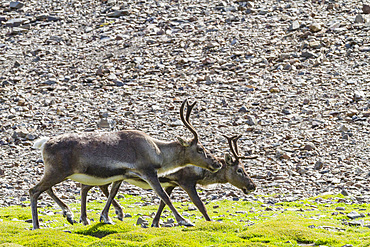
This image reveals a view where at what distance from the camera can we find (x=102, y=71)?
39281 millimetres

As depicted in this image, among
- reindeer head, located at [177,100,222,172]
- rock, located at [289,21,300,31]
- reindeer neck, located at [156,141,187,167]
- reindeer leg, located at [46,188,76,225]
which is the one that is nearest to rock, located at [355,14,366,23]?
rock, located at [289,21,300,31]

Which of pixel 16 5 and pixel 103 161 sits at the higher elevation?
pixel 103 161

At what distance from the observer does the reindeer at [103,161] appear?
1592cm

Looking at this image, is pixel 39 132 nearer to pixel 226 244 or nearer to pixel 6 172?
pixel 6 172

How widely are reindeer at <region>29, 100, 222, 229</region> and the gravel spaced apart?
25.1 feet

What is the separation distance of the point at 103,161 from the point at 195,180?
12.1 feet

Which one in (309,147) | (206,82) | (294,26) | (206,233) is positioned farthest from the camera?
(294,26)

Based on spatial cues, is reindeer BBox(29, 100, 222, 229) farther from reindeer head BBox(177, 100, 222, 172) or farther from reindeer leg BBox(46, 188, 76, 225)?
reindeer head BBox(177, 100, 222, 172)

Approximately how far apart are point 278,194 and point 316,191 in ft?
5.20

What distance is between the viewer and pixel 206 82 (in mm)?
36906

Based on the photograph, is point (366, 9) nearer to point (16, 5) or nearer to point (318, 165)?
point (318, 165)

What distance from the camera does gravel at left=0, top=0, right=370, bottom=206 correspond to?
90.1ft

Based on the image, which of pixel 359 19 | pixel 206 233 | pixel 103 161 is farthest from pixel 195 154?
pixel 359 19

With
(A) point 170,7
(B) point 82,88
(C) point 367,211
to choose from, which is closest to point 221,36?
(A) point 170,7
